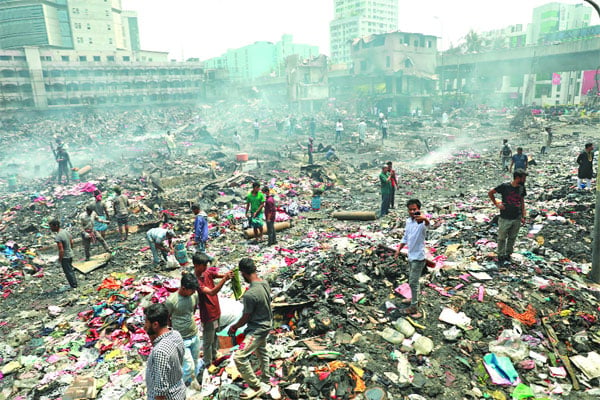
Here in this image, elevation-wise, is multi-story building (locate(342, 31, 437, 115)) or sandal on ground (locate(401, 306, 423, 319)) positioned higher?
multi-story building (locate(342, 31, 437, 115))

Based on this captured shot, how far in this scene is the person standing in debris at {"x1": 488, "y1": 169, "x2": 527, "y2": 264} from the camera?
6.11m

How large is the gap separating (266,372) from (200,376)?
928 millimetres

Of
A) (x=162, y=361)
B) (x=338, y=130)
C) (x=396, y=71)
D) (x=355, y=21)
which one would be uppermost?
(x=355, y=21)

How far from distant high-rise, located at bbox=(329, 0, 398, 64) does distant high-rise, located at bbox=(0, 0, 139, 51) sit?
203ft

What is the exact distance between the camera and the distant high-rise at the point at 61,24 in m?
55.8

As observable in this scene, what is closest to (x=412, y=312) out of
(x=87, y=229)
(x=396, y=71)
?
(x=87, y=229)

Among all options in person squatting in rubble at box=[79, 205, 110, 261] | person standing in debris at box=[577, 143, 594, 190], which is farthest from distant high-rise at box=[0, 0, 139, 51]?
person standing in debris at box=[577, 143, 594, 190]

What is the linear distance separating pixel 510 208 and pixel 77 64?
179 feet

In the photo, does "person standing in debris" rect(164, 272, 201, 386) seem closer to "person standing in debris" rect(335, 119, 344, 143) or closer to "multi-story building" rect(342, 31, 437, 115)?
"person standing in debris" rect(335, 119, 344, 143)

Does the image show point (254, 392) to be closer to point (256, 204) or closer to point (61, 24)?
point (256, 204)

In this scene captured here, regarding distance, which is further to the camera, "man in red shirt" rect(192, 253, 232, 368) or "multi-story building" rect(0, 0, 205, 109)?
"multi-story building" rect(0, 0, 205, 109)

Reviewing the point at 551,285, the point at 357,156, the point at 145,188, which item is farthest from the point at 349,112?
the point at 551,285

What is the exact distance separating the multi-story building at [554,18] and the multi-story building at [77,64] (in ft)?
226

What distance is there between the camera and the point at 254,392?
411 cm
